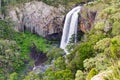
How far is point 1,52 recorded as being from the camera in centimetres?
2947

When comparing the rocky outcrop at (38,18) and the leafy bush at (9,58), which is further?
the rocky outcrop at (38,18)

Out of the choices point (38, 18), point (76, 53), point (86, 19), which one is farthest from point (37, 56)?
point (76, 53)

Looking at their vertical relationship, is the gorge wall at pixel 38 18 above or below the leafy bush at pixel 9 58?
above

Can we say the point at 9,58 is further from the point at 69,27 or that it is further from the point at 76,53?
the point at 76,53

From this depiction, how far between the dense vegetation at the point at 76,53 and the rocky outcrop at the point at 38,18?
86 cm

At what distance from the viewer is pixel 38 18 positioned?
3334cm

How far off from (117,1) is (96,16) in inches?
90.1

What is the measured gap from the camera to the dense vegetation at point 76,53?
1466 centimetres

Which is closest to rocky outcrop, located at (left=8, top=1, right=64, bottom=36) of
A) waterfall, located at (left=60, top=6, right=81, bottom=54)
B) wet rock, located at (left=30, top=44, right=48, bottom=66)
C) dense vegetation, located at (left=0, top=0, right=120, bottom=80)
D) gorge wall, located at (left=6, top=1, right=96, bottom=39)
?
gorge wall, located at (left=6, top=1, right=96, bottom=39)

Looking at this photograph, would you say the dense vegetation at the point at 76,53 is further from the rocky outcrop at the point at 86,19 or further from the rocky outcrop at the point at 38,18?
the rocky outcrop at the point at 38,18

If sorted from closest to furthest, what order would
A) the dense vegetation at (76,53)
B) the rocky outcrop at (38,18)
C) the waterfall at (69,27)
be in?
the dense vegetation at (76,53), the waterfall at (69,27), the rocky outcrop at (38,18)

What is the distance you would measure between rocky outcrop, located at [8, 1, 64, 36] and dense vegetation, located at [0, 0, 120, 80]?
0.86 metres

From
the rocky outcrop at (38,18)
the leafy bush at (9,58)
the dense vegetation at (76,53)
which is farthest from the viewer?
the rocky outcrop at (38,18)

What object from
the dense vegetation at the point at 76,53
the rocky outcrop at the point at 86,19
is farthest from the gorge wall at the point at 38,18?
the rocky outcrop at the point at 86,19
